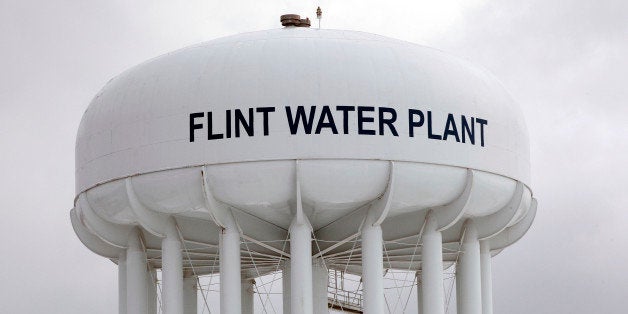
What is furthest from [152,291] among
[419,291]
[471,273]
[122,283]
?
[471,273]

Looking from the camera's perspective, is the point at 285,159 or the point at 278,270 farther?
the point at 278,270

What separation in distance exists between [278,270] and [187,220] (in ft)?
18.6

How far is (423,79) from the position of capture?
40.2 metres

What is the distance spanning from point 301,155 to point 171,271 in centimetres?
502

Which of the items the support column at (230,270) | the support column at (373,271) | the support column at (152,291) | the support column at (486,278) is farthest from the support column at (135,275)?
the support column at (486,278)

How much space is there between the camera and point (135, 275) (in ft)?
143

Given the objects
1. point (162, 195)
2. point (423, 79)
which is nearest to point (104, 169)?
point (162, 195)

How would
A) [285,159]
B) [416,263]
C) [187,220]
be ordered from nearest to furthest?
[285,159] < [187,220] < [416,263]

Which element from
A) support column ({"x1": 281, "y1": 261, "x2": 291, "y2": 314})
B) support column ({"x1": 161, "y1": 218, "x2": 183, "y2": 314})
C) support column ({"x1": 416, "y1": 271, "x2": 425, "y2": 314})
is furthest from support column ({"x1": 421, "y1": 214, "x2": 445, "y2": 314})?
support column ({"x1": 161, "y1": 218, "x2": 183, "y2": 314})

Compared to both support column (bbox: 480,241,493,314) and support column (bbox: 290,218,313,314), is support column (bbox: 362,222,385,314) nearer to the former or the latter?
support column (bbox: 290,218,313,314)

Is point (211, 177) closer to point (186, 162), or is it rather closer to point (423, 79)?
point (186, 162)

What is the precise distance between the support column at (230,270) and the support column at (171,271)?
1562mm

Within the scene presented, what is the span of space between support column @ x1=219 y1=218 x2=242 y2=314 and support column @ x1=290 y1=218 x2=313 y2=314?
4.15ft

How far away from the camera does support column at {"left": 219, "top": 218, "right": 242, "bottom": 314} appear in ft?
132
